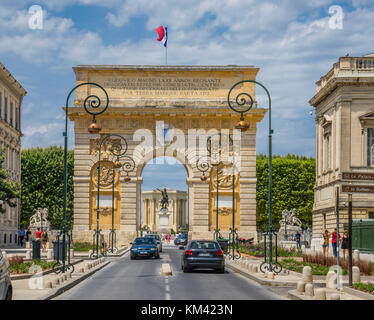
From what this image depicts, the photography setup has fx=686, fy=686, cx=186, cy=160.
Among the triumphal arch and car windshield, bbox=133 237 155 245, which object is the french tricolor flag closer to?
the triumphal arch

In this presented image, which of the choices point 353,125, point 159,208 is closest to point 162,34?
point 353,125

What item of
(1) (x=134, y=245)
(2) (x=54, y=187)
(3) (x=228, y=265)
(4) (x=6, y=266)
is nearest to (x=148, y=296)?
(4) (x=6, y=266)

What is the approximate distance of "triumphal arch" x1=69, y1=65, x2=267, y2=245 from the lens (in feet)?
194

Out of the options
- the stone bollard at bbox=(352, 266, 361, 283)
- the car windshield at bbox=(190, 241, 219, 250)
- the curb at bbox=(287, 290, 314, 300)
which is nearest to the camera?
the curb at bbox=(287, 290, 314, 300)

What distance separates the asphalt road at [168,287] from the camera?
18578 millimetres

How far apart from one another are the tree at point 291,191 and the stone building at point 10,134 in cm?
2729

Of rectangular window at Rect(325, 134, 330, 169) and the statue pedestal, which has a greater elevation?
rectangular window at Rect(325, 134, 330, 169)

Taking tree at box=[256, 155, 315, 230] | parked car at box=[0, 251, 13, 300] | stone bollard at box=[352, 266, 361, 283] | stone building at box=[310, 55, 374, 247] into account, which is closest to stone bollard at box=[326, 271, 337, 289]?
stone bollard at box=[352, 266, 361, 283]

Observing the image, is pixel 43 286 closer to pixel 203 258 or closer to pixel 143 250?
pixel 203 258

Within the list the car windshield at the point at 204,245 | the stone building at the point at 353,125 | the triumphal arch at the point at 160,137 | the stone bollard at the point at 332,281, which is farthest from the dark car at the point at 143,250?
the stone bollard at the point at 332,281

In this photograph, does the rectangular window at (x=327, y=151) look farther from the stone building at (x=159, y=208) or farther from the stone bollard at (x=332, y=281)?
the stone building at (x=159, y=208)

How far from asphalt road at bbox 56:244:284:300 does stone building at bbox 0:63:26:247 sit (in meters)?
34.6

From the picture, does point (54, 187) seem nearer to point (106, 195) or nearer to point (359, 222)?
point (106, 195)
